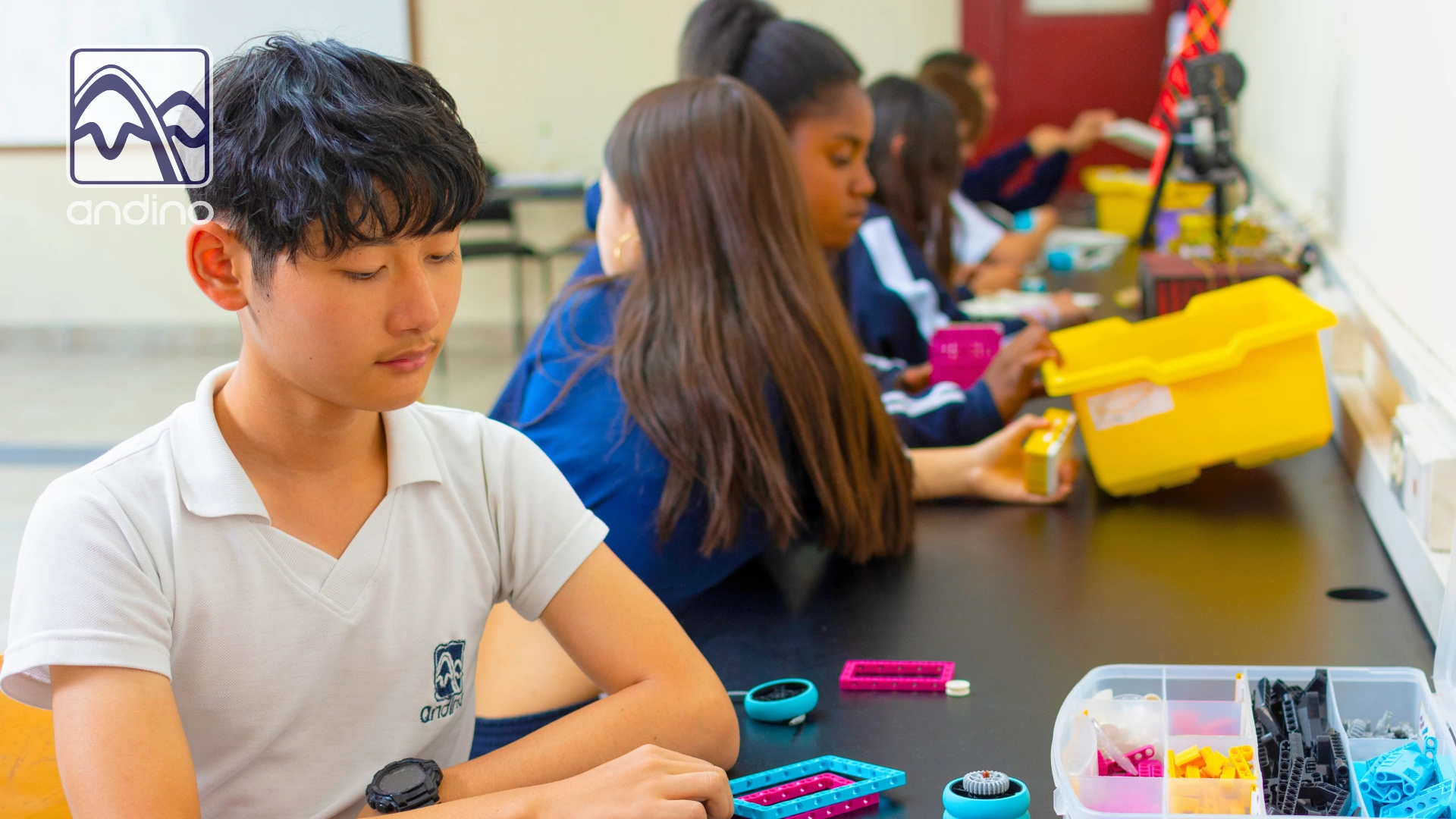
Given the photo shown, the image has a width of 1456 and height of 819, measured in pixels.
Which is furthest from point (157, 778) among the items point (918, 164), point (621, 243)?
point (918, 164)

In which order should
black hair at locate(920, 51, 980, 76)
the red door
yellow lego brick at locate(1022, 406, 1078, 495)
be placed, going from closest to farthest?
1. yellow lego brick at locate(1022, 406, 1078, 495)
2. black hair at locate(920, 51, 980, 76)
3. the red door

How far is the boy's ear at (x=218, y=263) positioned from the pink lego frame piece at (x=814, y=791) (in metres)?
0.51

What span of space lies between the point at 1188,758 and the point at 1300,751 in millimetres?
79

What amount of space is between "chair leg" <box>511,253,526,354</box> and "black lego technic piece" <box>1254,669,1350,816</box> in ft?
16.8

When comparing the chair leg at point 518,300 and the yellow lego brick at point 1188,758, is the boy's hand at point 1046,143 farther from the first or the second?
the yellow lego brick at point 1188,758

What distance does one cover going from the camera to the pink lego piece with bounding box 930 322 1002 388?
2023 mm

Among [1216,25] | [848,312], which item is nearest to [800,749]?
[848,312]

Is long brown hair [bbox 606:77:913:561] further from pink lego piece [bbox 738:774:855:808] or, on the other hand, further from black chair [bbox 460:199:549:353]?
black chair [bbox 460:199:549:353]

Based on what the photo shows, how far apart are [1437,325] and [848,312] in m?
1.13

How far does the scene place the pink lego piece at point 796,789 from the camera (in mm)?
904

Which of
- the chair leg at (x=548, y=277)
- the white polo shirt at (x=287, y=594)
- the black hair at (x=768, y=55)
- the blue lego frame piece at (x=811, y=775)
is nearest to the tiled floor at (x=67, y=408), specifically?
the black hair at (x=768, y=55)

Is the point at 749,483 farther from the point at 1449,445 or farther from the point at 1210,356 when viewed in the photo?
the point at 1449,445

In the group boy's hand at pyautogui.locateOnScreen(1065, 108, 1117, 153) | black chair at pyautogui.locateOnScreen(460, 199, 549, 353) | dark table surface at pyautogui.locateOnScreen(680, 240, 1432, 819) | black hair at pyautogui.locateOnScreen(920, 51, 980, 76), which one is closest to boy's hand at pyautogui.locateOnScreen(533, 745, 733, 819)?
dark table surface at pyautogui.locateOnScreen(680, 240, 1432, 819)

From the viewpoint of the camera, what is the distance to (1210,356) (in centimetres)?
153
